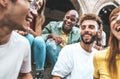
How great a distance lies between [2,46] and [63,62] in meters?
1.92

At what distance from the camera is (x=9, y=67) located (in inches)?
106

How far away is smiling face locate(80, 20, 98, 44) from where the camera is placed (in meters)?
4.56

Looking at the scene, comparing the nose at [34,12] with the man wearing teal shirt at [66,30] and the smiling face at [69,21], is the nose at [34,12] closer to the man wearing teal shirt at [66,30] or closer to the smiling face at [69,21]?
the man wearing teal shirt at [66,30]

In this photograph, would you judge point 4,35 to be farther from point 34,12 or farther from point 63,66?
point 34,12

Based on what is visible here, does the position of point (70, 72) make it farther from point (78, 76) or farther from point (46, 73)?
point (46, 73)

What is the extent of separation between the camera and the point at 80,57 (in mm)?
4586

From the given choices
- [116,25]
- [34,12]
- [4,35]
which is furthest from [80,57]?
[4,35]

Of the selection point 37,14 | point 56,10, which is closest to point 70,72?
point 37,14

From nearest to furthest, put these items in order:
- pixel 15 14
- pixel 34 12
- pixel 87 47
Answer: pixel 15 14
pixel 87 47
pixel 34 12

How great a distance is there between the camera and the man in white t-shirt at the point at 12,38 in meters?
2.60

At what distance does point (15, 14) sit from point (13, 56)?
0.33m

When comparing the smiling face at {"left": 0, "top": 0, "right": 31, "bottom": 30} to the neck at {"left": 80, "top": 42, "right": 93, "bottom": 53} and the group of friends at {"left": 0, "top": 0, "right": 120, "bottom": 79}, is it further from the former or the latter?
the neck at {"left": 80, "top": 42, "right": 93, "bottom": 53}

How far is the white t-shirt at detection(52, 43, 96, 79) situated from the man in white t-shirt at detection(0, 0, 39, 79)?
1718 mm

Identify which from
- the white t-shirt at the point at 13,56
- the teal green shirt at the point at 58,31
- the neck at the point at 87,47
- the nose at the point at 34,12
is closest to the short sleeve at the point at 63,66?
the neck at the point at 87,47
